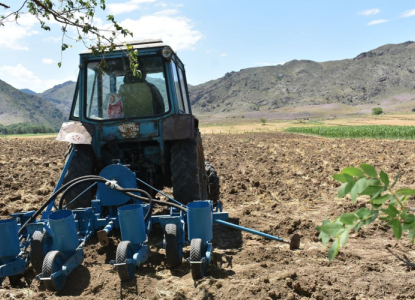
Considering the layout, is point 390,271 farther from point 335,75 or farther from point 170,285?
point 335,75

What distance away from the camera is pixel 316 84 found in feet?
458

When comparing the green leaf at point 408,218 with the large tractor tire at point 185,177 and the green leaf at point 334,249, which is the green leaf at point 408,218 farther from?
the large tractor tire at point 185,177

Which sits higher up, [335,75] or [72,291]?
[335,75]

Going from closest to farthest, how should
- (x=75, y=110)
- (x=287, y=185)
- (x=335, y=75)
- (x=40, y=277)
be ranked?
(x=40, y=277)
(x=75, y=110)
(x=287, y=185)
(x=335, y=75)

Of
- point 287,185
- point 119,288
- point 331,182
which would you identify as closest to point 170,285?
point 119,288

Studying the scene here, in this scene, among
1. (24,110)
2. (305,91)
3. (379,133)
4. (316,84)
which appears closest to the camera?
(379,133)

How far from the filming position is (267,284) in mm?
3002

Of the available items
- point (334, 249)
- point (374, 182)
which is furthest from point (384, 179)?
point (334, 249)

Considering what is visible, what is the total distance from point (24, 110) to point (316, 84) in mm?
108704

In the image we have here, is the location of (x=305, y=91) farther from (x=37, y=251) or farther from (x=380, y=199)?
(x=380, y=199)

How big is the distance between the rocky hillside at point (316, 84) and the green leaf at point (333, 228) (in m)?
120

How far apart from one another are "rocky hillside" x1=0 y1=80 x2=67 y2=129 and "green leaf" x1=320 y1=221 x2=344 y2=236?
444ft

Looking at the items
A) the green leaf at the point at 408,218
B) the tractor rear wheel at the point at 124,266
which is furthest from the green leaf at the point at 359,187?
the tractor rear wheel at the point at 124,266

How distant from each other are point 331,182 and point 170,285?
598cm
